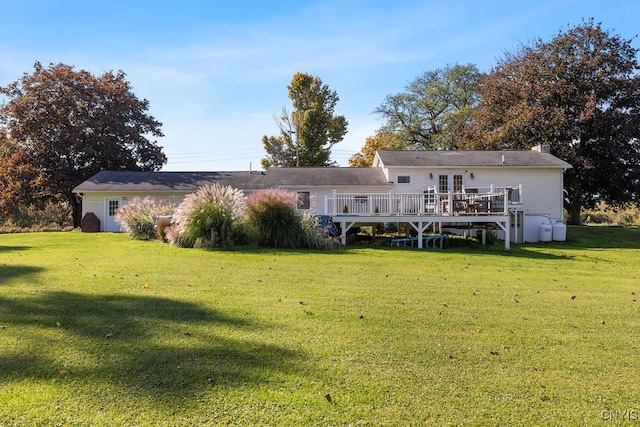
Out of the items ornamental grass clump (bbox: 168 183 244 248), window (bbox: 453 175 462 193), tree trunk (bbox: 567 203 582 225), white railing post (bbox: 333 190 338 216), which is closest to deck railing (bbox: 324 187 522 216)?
white railing post (bbox: 333 190 338 216)

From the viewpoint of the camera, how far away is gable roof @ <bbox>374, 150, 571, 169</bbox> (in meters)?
21.0

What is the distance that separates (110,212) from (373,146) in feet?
68.8

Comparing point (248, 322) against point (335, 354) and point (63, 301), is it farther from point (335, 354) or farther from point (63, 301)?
point (63, 301)

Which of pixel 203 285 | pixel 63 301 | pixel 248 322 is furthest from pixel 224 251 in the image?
pixel 248 322

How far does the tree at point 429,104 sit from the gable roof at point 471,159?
13094 millimetres

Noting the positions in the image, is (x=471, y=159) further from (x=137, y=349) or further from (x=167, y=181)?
(x=137, y=349)

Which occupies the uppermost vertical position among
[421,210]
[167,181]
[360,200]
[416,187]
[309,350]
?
[167,181]

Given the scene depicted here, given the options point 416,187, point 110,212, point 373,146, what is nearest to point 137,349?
point 416,187

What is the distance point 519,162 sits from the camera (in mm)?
21422

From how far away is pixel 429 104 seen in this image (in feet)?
119

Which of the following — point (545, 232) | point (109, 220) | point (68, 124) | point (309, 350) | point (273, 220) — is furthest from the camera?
point (68, 124)

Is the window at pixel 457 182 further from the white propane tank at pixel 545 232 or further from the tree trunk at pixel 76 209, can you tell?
the tree trunk at pixel 76 209

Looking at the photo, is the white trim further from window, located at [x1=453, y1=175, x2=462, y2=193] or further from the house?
window, located at [x1=453, y1=175, x2=462, y2=193]

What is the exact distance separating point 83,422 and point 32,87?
3222 centimetres
